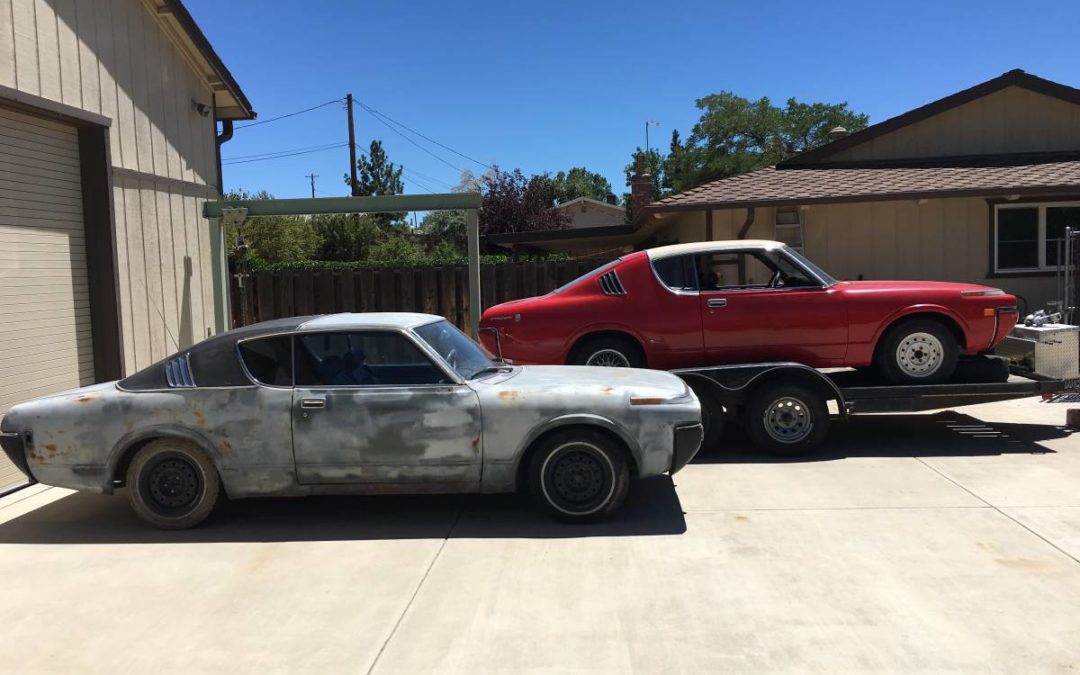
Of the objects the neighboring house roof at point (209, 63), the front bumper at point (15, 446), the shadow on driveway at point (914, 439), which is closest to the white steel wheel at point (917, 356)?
the shadow on driveway at point (914, 439)

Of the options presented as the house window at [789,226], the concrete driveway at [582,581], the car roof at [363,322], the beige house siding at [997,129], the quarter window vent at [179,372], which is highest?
the beige house siding at [997,129]

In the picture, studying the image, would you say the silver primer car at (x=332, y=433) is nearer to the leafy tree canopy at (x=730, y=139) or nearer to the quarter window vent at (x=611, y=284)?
the quarter window vent at (x=611, y=284)

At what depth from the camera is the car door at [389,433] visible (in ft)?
17.7

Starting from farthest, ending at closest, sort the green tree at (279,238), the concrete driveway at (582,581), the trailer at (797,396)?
the green tree at (279,238) < the trailer at (797,396) < the concrete driveway at (582,581)

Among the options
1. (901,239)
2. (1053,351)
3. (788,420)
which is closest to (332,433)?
(788,420)

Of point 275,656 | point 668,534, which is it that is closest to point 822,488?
point 668,534

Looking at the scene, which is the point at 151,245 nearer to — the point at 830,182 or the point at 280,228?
the point at 830,182

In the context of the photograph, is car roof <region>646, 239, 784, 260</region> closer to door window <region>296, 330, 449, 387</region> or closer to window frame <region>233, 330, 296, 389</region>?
door window <region>296, 330, 449, 387</region>

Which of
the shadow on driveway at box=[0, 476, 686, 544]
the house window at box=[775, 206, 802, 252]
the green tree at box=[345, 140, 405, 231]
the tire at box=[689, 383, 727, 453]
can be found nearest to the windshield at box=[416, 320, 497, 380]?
the shadow on driveway at box=[0, 476, 686, 544]

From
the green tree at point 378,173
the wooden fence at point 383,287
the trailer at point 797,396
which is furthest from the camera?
the green tree at point 378,173

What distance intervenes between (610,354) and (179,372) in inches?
150

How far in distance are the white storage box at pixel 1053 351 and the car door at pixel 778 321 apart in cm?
190

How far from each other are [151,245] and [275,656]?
6.73 meters

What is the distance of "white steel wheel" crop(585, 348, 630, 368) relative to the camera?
7.65 m
